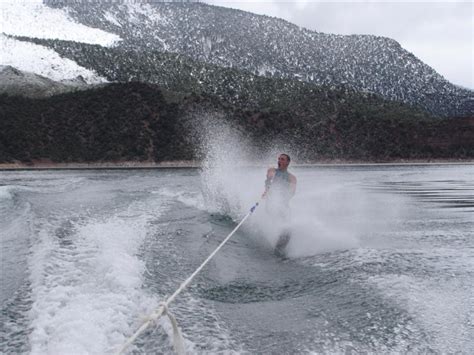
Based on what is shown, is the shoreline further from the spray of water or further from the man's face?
the man's face

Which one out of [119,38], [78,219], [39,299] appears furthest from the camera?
[119,38]

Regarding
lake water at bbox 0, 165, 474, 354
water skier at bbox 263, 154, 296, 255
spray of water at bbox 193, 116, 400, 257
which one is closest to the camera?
lake water at bbox 0, 165, 474, 354

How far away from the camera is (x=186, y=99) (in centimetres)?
7294

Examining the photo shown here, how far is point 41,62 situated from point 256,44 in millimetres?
88449

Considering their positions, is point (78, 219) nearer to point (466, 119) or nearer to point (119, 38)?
point (466, 119)

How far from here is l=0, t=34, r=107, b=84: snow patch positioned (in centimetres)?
9106

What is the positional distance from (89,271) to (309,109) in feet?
254

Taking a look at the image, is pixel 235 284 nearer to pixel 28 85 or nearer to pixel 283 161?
pixel 283 161

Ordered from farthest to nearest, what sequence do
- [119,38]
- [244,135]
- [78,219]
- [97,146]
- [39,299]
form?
[119,38], [244,135], [97,146], [78,219], [39,299]

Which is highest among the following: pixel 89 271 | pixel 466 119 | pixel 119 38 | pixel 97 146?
pixel 119 38

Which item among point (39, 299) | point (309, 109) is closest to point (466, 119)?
point (309, 109)

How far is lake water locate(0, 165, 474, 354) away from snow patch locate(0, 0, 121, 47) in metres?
154

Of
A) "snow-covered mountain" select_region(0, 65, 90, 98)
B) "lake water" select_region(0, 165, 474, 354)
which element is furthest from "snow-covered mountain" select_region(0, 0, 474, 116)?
"lake water" select_region(0, 165, 474, 354)

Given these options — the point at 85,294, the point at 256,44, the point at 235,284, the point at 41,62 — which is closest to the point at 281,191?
the point at 235,284
